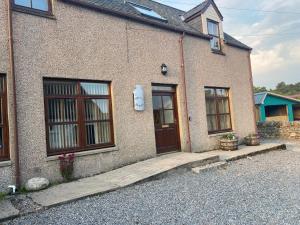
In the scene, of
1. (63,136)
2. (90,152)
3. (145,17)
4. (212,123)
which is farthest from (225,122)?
(63,136)

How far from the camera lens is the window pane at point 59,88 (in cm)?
700

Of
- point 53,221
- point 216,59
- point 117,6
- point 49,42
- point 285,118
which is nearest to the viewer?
point 53,221

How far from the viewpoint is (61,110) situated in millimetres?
7164

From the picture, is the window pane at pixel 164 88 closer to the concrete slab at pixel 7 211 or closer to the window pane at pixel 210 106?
the window pane at pixel 210 106

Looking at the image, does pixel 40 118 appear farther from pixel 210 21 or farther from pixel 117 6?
pixel 210 21

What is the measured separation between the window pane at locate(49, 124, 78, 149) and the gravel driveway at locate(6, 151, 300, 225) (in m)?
2.14

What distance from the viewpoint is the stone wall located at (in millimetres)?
16016

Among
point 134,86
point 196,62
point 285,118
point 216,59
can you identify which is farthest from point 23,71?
point 285,118

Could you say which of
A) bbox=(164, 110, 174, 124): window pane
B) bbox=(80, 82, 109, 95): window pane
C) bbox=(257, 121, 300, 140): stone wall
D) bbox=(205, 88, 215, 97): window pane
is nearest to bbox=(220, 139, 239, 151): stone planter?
bbox=(205, 88, 215, 97): window pane

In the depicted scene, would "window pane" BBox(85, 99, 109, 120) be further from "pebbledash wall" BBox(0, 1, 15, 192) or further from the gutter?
the gutter

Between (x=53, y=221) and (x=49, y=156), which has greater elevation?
(x=49, y=156)

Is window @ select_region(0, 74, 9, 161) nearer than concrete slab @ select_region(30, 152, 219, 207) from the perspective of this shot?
No

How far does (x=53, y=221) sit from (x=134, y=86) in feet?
16.9

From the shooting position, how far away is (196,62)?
11078mm
